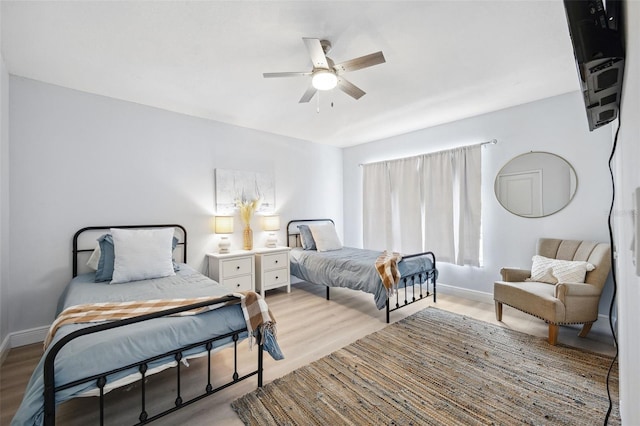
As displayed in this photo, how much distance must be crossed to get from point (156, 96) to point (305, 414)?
351 cm

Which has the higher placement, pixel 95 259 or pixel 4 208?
pixel 4 208

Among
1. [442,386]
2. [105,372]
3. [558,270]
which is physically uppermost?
[558,270]

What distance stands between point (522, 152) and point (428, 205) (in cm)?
140

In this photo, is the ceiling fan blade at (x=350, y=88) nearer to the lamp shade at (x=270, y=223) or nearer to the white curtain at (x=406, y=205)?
the white curtain at (x=406, y=205)

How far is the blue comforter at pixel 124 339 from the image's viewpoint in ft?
4.29

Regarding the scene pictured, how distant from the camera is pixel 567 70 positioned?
8.75 feet

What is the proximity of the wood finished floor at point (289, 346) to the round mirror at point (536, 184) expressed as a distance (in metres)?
1.37

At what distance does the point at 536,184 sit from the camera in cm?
348

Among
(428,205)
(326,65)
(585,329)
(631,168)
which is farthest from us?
(428,205)

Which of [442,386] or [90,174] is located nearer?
[442,386]

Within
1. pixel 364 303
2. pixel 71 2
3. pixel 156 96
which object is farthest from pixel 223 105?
pixel 364 303

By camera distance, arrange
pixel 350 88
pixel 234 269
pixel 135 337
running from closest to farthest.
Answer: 1. pixel 135 337
2. pixel 350 88
3. pixel 234 269

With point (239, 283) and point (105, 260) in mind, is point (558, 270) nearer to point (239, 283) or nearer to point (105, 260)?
point (239, 283)

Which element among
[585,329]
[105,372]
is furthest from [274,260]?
[585,329]
